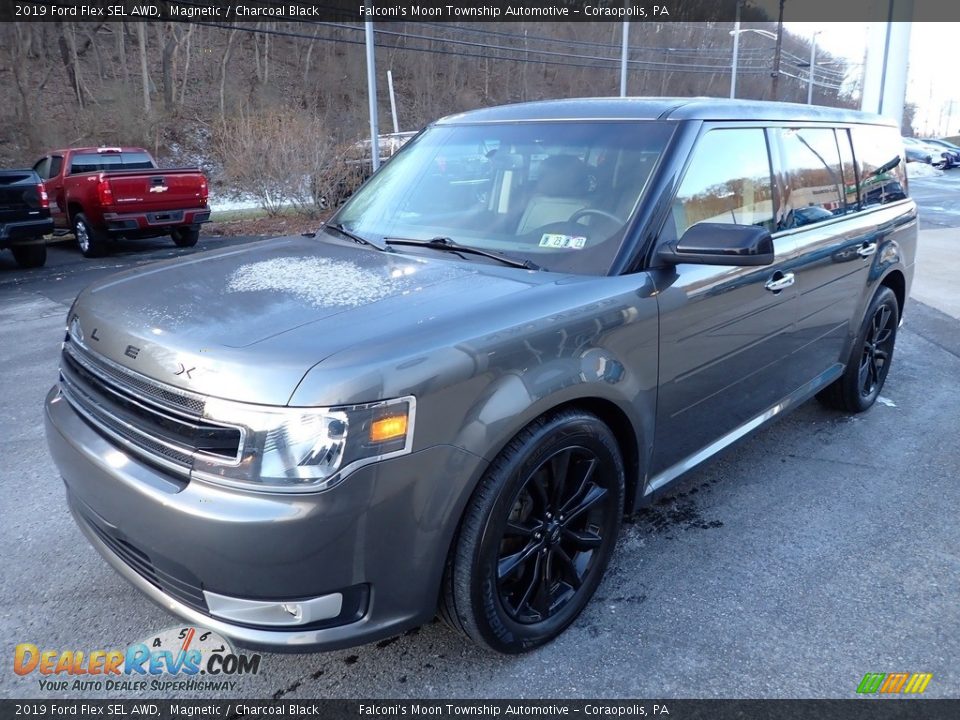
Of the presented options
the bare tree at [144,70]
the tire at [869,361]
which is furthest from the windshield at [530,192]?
the bare tree at [144,70]

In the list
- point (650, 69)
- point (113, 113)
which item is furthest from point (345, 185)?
point (650, 69)

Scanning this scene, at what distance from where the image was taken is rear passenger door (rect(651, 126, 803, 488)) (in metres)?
2.92

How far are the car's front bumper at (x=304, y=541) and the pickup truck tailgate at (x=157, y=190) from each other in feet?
36.9

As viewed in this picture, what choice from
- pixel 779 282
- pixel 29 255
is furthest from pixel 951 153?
pixel 779 282

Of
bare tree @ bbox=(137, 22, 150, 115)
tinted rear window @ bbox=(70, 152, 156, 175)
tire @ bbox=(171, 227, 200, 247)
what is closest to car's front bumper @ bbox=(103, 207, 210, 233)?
tire @ bbox=(171, 227, 200, 247)

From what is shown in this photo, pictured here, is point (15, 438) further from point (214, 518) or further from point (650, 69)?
point (650, 69)

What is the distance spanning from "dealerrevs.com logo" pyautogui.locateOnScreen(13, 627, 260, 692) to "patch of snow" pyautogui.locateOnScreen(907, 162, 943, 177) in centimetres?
3790

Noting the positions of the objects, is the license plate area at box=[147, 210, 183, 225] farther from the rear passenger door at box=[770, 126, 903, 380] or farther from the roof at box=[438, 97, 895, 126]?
the rear passenger door at box=[770, 126, 903, 380]

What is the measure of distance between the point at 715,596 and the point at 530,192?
1.80 metres

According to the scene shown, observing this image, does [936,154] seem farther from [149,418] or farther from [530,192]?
[149,418]

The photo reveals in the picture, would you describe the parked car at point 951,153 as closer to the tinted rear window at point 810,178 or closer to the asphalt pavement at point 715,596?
the asphalt pavement at point 715,596

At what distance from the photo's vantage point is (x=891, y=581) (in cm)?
306

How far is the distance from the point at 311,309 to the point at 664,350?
1.33 m

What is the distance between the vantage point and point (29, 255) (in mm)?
11508
